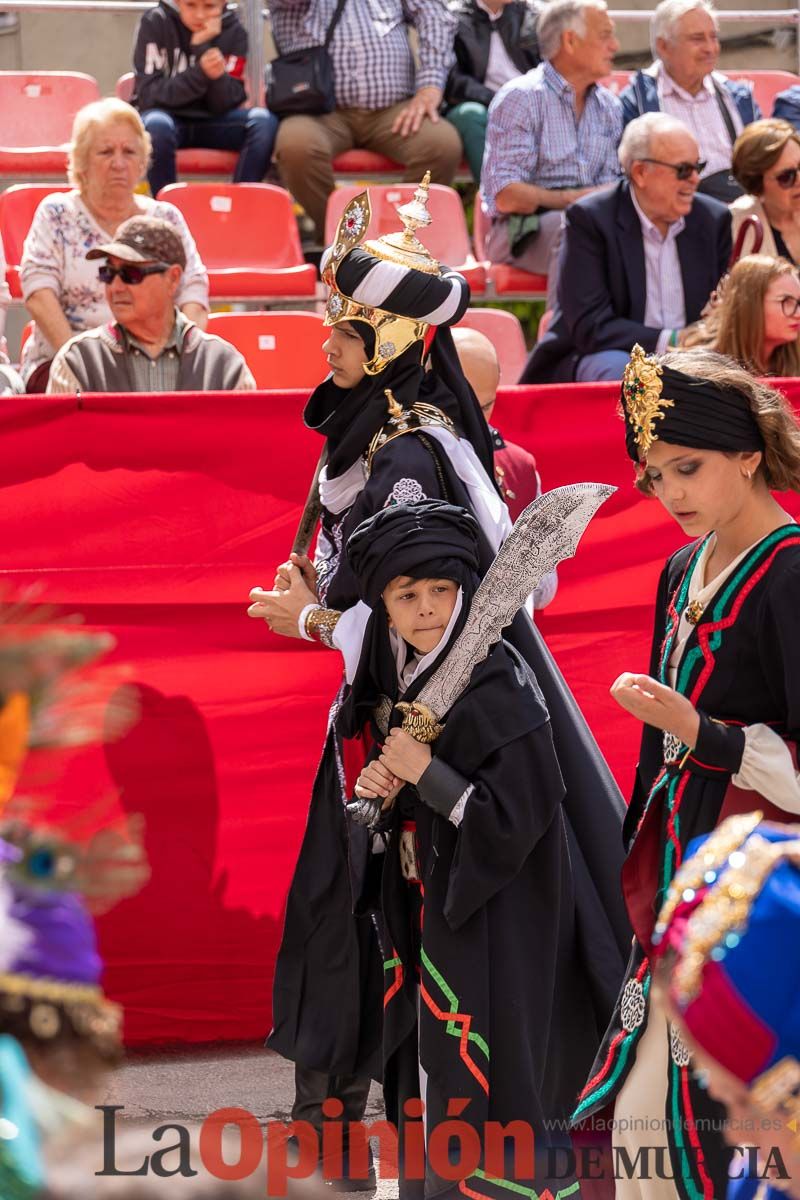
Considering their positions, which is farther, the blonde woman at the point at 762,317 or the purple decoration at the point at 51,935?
the blonde woman at the point at 762,317

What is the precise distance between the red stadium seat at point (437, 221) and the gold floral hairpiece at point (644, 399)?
515 centimetres

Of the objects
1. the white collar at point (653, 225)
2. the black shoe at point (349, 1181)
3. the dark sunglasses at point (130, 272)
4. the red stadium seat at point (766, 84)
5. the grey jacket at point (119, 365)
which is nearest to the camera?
the black shoe at point (349, 1181)

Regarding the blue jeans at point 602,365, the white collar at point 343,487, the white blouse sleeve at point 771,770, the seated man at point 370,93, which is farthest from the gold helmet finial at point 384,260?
the seated man at point 370,93

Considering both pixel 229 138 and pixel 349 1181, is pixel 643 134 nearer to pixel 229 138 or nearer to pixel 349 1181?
pixel 229 138

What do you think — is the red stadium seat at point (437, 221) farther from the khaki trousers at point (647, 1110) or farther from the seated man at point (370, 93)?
the khaki trousers at point (647, 1110)

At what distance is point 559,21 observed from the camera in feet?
25.9

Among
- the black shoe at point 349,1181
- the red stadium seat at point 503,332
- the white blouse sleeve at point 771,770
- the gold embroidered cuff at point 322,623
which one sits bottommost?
the black shoe at point 349,1181

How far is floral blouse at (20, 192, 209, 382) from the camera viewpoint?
6.39 m

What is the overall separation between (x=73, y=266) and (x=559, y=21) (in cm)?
277

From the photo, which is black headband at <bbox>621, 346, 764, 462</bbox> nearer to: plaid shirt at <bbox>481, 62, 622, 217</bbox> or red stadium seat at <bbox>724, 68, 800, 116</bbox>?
plaid shirt at <bbox>481, 62, 622, 217</bbox>

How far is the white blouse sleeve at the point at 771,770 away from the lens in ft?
9.23

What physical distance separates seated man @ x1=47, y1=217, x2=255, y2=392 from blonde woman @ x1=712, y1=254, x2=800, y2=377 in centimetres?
144

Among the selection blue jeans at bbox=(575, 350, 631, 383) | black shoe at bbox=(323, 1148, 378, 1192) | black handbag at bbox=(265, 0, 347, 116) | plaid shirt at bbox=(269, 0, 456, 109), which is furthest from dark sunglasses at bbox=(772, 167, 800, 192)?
black shoe at bbox=(323, 1148, 378, 1192)

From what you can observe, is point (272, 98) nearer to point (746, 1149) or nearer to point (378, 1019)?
point (378, 1019)
